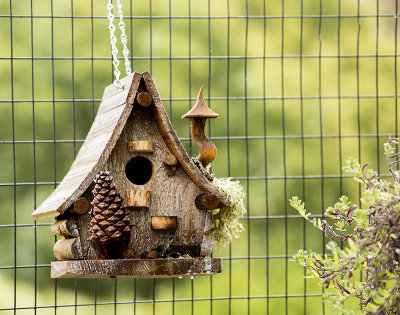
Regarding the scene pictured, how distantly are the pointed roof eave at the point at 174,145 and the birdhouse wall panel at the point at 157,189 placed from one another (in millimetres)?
27

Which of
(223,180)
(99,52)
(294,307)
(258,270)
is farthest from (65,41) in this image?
(223,180)

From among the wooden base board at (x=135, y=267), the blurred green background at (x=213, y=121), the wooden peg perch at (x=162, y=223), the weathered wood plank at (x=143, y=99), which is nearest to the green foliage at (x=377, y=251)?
the wooden base board at (x=135, y=267)

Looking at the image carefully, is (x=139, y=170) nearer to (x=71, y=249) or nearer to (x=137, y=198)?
(x=137, y=198)

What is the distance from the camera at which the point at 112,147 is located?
224 centimetres

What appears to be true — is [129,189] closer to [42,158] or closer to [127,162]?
[127,162]

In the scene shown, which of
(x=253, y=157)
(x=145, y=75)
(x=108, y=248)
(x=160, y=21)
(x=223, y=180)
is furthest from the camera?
(x=160, y=21)

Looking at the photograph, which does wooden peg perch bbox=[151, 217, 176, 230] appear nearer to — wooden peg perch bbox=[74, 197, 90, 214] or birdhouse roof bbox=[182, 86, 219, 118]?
wooden peg perch bbox=[74, 197, 90, 214]

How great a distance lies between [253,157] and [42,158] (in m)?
1.58

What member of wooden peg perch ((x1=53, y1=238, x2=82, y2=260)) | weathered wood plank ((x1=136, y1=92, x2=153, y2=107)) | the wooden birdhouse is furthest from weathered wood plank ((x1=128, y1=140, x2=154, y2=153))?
wooden peg perch ((x1=53, y1=238, x2=82, y2=260))

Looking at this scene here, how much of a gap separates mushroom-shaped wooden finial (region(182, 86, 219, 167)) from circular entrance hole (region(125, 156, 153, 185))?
0.58 feet

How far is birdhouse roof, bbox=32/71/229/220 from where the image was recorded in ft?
7.23

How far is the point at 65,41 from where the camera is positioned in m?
5.76

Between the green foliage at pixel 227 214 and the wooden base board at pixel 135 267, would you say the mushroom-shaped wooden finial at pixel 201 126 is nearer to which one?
the green foliage at pixel 227 214

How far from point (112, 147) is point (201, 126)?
1.13 ft
